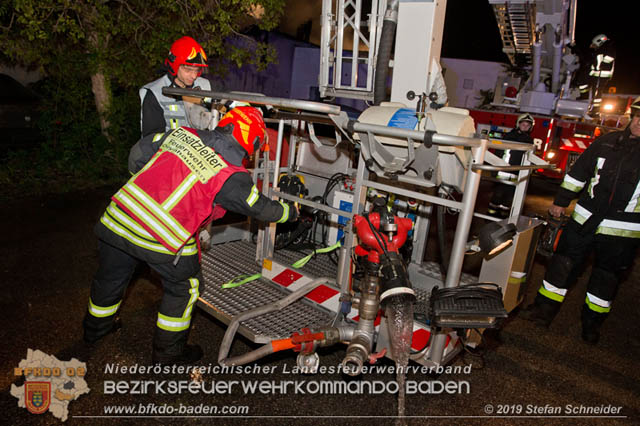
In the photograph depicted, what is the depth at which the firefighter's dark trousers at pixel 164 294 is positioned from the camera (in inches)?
109

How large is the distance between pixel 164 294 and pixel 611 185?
12.6 ft

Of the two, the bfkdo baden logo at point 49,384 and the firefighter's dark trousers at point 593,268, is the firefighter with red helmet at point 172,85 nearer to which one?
the bfkdo baden logo at point 49,384

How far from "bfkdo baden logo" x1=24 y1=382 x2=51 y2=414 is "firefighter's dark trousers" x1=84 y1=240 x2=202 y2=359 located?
50 cm

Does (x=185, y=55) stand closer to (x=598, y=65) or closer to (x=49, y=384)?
(x=49, y=384)

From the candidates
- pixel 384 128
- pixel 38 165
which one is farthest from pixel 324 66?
pixel 38 165

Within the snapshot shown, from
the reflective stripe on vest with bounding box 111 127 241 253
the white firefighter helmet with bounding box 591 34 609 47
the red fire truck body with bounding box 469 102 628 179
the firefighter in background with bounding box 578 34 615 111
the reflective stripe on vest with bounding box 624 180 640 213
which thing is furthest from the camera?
the red fire truck body with bounding box 469 102 628 179

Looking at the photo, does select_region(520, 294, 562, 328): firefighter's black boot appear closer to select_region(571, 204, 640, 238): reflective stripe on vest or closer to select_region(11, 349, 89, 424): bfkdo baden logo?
select_region(571, 204, 640, 238): reflective stripe on vest

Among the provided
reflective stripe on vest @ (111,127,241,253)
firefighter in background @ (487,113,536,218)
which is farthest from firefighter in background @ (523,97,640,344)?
reflective stripe on vest @ (111,127,241,253)

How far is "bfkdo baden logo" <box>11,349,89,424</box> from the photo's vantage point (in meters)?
2.53

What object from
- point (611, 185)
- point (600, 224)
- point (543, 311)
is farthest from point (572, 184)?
point (543, 311)

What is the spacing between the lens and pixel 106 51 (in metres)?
7.42

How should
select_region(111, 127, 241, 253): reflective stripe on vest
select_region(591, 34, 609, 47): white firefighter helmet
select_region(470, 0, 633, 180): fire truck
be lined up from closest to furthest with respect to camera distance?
select_region(111, 127, 241, 253): reflective stripe on vest
select_region(470, 0, 633, 180): fire truck
select_region(591, 34, 609, 47): white firefighter helmet

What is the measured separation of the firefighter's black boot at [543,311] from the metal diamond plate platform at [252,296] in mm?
2067

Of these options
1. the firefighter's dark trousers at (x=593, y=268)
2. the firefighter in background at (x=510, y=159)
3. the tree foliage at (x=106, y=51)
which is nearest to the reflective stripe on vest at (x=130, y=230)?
the firefighter's dark trousers at (x=593, y=268)
